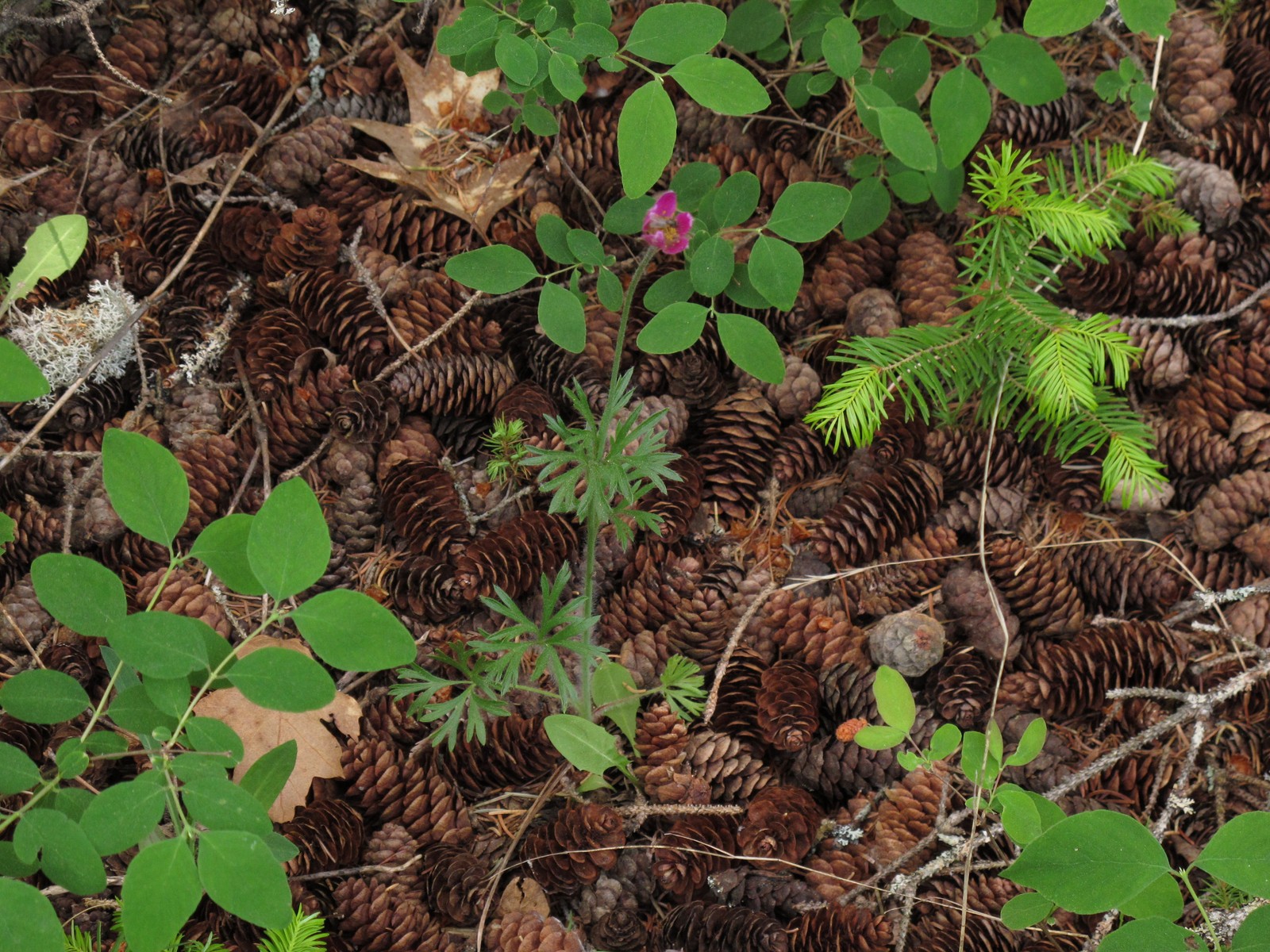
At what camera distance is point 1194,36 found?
1.94m

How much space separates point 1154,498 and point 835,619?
0.64 metres

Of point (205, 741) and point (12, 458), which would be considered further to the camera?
point (12, 458)

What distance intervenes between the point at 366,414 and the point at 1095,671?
1.30 metres

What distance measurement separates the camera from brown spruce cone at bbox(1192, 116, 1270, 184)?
1.88 meters

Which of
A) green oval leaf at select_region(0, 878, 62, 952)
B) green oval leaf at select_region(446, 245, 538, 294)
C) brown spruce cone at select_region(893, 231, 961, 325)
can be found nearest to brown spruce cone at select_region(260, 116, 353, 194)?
green oval leaf at select_region(446, 245, 538, 294)

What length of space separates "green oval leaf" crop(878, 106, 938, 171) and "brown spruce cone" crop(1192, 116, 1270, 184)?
2.48 feet

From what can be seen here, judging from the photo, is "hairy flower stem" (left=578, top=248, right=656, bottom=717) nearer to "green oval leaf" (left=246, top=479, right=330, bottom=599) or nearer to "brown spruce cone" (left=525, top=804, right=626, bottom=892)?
"brown spruce cone" (left=525, top=804, right=626, bottom=892)

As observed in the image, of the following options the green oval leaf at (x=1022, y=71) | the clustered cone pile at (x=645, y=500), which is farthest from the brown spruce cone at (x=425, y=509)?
the green oval leaf at (x=1022, y=71)

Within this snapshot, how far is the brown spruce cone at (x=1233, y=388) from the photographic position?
1.72m

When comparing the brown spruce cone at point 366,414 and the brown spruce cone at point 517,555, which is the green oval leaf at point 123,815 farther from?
the brown spruce cone at point 366,414

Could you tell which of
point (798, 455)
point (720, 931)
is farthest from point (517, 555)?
point (720, 931)

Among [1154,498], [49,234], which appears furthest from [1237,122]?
[49,234]

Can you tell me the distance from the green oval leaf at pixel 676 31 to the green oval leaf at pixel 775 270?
0.96 ft

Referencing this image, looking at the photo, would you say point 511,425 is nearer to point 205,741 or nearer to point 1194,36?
point 205,741
